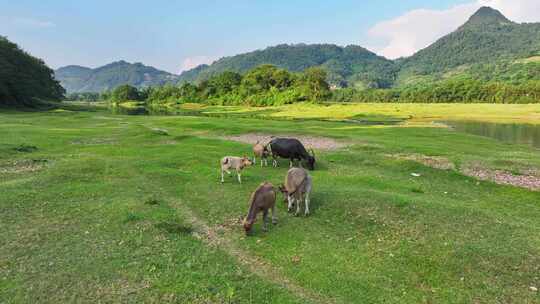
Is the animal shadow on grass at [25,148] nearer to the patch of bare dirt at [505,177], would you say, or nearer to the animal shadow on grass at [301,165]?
the animal shadow on grass at [301,165]

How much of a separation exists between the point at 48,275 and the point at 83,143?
26729 mm

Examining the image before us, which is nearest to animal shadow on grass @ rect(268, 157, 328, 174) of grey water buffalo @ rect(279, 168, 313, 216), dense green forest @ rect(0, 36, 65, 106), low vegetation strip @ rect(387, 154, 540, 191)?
low vegetation strip @ rect(387, 154, 540, 191)

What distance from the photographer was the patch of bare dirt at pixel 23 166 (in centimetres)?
2203

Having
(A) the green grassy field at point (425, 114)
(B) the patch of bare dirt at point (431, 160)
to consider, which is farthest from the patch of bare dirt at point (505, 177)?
(A) the green grassy field at point (425, 114)

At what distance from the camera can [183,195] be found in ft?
59.6

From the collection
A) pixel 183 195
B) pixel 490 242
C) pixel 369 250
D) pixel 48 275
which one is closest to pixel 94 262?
pixel 48 275

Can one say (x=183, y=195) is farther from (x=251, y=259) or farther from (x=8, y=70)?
(x=8, y=70)

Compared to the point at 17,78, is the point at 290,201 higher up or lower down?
lower down

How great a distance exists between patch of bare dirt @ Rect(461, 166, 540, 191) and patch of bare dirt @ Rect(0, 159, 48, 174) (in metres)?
27.4

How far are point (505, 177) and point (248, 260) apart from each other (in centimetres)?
1897

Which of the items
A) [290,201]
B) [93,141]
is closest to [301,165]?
[290,201]

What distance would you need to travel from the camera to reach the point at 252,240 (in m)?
12.8

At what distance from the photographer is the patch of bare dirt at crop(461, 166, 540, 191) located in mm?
20922

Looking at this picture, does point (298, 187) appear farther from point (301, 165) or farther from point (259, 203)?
point (301, 165)
